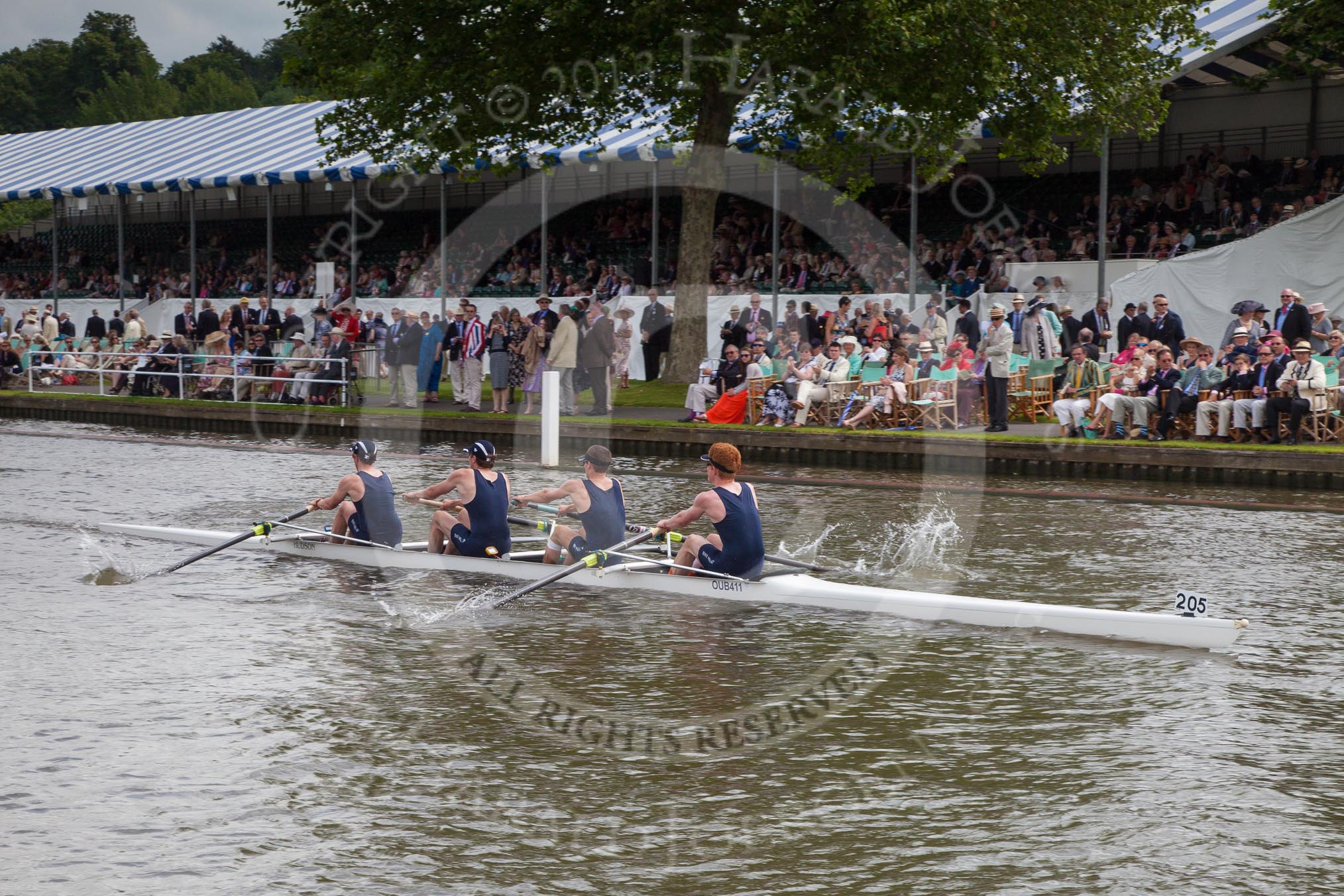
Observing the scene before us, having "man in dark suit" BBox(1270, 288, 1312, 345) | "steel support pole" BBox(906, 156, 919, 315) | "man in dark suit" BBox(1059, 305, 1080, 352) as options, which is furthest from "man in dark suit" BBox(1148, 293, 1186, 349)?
"steel support pole" BBox(906, 156, 919, 315)

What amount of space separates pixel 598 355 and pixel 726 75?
203 inches

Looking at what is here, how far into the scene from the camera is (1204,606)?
31.5ft

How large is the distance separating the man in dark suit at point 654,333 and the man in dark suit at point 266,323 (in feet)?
25.6

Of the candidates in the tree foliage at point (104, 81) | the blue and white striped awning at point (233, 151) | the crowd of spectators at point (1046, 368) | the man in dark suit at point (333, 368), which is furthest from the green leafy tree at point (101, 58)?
the crowd of spectators at point (1046, 368)

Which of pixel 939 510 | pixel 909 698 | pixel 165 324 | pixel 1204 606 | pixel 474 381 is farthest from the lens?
pixel 165 324

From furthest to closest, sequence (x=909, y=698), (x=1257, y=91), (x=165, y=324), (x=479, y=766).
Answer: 1. (x=165, y=324)
2. (x=1257, y=91)
3. (x=909, y=698)
4. (x=479, y=766)

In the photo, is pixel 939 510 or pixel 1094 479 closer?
pixel 939 510

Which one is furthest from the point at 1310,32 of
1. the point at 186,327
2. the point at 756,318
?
the point at 186,327

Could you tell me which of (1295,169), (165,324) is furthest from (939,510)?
(165,324)

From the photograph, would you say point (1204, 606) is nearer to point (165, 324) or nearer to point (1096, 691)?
point (1096, 691)

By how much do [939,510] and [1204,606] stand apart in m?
6.09

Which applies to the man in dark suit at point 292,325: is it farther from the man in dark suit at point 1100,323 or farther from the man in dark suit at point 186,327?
the man in dark suit at point 1100,323

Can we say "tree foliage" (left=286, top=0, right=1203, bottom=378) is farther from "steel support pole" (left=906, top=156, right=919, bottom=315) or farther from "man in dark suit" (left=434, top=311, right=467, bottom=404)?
"man in dark suit" (left=434, top=311, right=467, bottom=404)

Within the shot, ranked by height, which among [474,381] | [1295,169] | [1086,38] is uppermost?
[1086,38]
